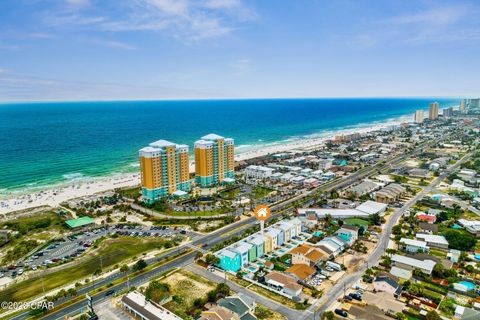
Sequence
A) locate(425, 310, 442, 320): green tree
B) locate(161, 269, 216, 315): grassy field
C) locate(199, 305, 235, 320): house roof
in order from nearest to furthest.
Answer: locate(199, 305, 235, 320): house roof < locate(425, 310, 442, 320): green tree < locate(161, 269, 216, 315): grassy field

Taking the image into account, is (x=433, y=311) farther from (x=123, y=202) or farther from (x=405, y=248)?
(x=123, y=202)

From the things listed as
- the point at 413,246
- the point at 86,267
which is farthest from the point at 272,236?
the point at 86,267

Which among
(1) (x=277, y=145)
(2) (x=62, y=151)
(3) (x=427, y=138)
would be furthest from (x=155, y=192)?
(3) (x=427, y=138)

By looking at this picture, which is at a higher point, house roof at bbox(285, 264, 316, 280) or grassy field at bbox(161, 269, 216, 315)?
house roof at bbox(285, 264, 316, 280)

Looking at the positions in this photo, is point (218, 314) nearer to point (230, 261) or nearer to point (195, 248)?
point (230, 261)

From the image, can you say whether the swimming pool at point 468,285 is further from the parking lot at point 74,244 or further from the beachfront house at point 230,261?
the parking lot at point 74,244

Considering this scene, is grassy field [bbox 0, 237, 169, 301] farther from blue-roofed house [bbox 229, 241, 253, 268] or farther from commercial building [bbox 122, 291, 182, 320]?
blue-roofed house [bbox 229, 241, 253, 268]

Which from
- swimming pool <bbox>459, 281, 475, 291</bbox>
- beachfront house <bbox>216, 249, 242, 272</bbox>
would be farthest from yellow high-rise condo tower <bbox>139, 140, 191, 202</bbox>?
swimming pool <bbox>459, 281, 475, 291</bbox>
